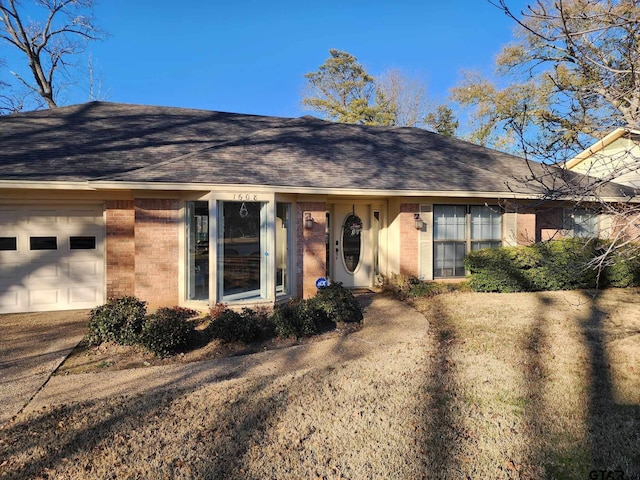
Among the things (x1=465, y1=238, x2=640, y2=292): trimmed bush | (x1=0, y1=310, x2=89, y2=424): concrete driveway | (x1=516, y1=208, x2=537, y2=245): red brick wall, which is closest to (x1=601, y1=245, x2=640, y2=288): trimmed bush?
(x1=465, y1=238, x2=640, y2=292): trimmed bush

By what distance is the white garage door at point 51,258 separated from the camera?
870cm

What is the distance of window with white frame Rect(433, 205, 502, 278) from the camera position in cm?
1088

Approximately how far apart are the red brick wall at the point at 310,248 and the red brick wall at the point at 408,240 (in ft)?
7.39

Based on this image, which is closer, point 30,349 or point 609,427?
point 609,427

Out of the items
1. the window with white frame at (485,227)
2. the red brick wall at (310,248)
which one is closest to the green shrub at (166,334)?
the red brick wall at (310,248)

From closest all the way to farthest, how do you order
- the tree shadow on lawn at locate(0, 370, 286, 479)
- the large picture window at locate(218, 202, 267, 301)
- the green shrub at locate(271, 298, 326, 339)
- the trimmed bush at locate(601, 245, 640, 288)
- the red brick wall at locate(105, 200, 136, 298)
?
the tree shadow on lawn at locate(0, 370, 286, 479)
the green shrub at locate(271, 298, 326, 339)
the large picture window at locate(218, 202, 267, 301)
the red brick wall at locate(105, 200, 136, 298)
the trimmed bush at locate(601, 245, 640, 288)

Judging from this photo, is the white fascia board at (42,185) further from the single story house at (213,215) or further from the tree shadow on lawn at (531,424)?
the tree shadow on lawn at (531,424)

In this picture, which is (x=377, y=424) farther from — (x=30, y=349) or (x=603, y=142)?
(x=603, y=142)

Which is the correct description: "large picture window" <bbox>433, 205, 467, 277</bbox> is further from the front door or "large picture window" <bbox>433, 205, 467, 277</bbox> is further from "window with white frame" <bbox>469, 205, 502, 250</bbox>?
the front door

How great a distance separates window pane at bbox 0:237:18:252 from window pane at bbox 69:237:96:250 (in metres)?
1.04

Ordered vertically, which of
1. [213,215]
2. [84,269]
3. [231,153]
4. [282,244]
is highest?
[231,153]

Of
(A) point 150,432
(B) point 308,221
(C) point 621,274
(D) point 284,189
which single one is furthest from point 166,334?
(C) point 621,274

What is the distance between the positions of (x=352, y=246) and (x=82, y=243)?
6.70 metres

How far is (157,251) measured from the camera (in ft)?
28.1
